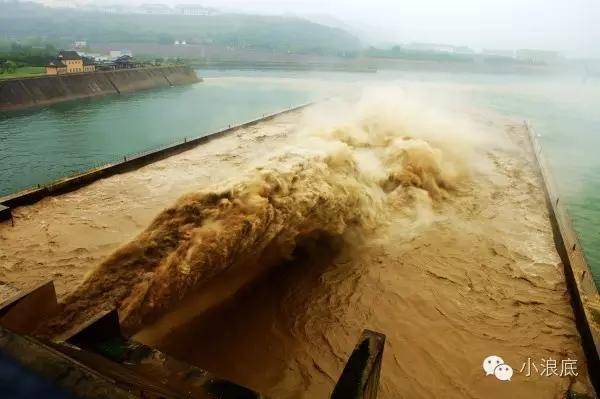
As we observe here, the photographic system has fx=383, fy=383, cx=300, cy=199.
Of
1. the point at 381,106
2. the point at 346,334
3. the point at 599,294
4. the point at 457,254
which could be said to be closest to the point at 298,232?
the point at 346,334

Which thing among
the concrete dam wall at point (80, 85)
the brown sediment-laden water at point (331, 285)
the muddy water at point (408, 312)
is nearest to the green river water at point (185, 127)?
the concrete dam wall at point (80, 85)

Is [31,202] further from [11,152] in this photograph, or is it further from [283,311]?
[11,152]

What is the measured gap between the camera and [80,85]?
3275cm

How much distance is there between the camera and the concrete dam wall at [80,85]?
26.6 meters

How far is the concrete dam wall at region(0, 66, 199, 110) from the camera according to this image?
26594 millimetres

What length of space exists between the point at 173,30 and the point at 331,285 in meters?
154

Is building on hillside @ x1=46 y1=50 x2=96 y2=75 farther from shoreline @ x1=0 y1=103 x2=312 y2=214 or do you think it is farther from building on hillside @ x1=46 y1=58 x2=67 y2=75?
shoreline @ x1=0 y1=103 x2=312 y2=214

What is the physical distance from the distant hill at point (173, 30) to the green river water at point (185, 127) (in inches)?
2356

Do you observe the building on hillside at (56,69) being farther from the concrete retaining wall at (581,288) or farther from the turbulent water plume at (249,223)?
the concrete retaining wall at (581,288)

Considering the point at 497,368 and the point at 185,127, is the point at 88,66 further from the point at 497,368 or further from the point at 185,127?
the point at 497,368

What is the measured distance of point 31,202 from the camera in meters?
9.66

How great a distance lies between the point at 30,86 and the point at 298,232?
29810 mm

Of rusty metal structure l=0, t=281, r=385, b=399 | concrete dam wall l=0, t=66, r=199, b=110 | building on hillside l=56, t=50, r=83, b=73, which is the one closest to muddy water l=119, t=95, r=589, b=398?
rusty metal structure l=0, t=281, r=385, b=399

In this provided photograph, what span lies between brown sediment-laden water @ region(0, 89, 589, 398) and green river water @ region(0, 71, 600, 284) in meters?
2.94
